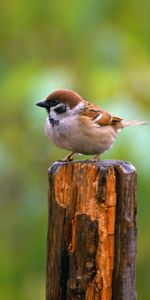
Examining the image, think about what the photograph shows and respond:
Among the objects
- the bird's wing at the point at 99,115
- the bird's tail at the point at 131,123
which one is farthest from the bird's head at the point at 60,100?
the bird's tail at the point at 131,123

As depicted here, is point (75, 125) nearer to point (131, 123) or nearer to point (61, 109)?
point (61, 109)

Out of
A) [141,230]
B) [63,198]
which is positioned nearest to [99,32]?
[141,230]

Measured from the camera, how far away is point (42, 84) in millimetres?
5520

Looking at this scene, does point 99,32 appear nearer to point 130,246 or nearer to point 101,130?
point 101,130

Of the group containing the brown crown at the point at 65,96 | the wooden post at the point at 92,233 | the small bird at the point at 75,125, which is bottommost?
the wooden post at the point at 92,233

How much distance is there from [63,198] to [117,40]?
6.67ft

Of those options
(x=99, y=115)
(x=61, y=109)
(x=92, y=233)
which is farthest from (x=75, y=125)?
(x=92, y=233)

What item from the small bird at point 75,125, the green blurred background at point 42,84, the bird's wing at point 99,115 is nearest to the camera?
the small bird at point 75,125

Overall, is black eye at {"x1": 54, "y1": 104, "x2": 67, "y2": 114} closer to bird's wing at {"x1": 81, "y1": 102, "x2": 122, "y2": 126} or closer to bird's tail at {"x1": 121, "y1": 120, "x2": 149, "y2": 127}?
bird's wing at {"x1": 81, "y1": 102, "x2": 122, "y2": 126}

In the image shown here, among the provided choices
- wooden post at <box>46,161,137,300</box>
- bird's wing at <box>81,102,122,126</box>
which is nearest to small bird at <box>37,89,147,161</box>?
bird's wing at <box>81,102,122,126</box>

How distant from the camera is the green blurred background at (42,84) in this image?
18.4 ft

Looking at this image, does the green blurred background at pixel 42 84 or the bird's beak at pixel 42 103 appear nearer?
the bird's beak at pixel 42 103

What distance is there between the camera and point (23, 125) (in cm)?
609

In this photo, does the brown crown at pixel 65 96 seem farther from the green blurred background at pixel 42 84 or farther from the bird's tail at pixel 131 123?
the bird's tail at pixel 131 123
